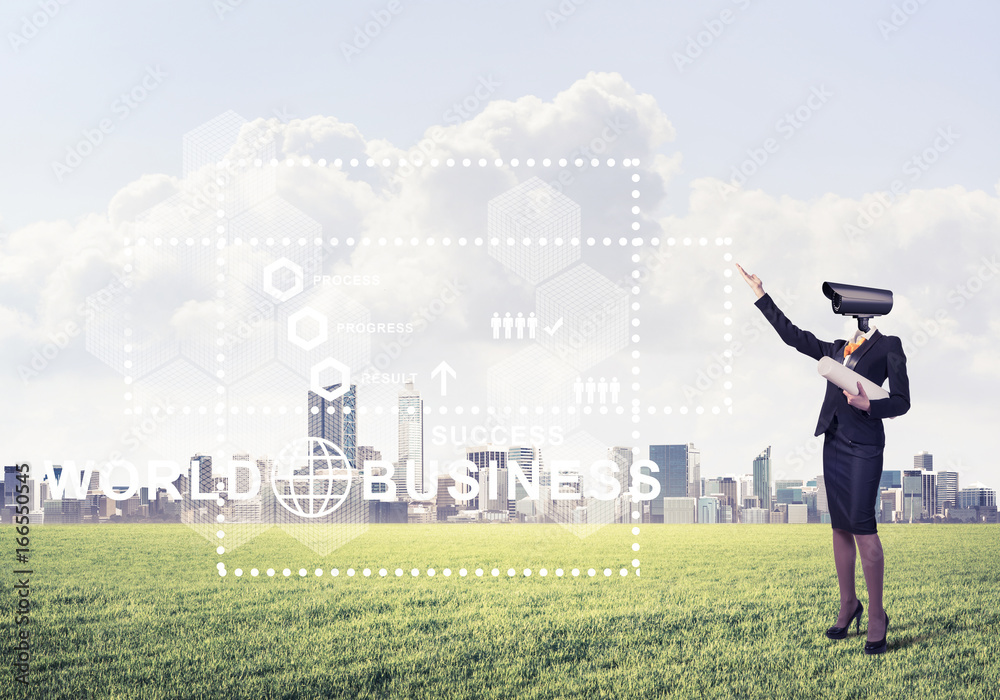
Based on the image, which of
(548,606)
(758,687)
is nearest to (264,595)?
(548,606)

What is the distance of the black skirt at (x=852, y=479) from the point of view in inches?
214

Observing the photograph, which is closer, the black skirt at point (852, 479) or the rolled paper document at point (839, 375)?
the rolled paper document at point (839, 375)

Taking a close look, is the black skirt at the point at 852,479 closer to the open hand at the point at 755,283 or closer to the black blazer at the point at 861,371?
the black blazer at the point at 861,371

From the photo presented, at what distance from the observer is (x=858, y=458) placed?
5430 millimetres

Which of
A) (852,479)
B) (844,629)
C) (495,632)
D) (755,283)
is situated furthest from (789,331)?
(495,632)

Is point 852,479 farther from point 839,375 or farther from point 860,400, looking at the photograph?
point 839,375

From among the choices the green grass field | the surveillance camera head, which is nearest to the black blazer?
the surveillance camera head

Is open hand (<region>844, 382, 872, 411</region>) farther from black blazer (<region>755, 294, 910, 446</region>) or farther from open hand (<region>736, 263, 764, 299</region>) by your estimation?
open hand (<region>736, 263, 764, 299</region>)

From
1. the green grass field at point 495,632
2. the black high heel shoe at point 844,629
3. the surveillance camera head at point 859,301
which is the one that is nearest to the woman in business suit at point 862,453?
the surveillance camera head at point 859,301

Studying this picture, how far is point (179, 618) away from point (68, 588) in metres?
2.27

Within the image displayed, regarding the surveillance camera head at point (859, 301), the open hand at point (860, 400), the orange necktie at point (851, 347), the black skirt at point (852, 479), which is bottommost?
the black skirt at point (852, 479)

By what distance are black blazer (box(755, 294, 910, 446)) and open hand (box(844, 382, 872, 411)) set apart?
0.18m

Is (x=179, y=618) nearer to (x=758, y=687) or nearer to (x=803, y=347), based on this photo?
(x=758, y=687)

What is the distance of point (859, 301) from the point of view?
5.52m
